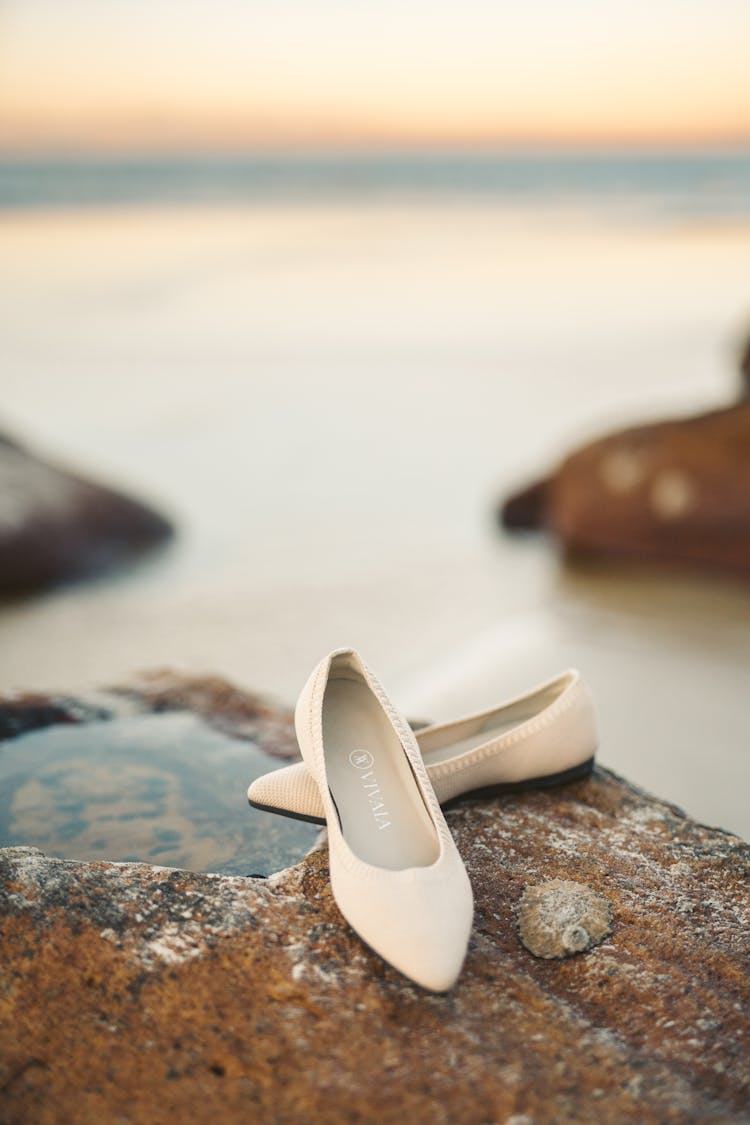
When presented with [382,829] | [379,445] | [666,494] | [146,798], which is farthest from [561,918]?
[379,445]

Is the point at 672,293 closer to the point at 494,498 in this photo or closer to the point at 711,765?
the point at 494,498

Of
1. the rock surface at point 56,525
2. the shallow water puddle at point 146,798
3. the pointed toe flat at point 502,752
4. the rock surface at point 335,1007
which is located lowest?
the rock surface at point 56,525

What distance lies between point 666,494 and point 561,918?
2.45 meters

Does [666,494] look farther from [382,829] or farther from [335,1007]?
[335,1007]

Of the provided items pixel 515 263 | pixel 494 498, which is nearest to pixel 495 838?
pixel 494 498

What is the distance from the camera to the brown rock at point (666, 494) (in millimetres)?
3457

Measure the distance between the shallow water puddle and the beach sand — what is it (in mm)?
788

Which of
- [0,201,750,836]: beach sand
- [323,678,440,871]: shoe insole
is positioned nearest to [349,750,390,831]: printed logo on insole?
[323,678,440,871]: shoe insole

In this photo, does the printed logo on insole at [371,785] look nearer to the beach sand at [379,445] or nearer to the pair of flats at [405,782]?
the pair of flats at [405,782]

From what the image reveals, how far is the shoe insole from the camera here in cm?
143

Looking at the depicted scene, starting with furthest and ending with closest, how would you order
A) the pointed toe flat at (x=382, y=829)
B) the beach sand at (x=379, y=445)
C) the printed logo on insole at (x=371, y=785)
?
the beach sand at (x=379, y=445)
the printed logo on insole at (x=371, y=785)
the pointed toe flat at (x=382, y=829)

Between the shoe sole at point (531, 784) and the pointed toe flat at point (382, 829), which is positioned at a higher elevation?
the pointed toe flat at point (382, 829)

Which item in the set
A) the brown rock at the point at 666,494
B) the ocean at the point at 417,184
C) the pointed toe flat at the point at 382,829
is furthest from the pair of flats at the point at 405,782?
the ocean at the point at 417,184

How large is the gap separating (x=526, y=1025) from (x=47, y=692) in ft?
4.33
